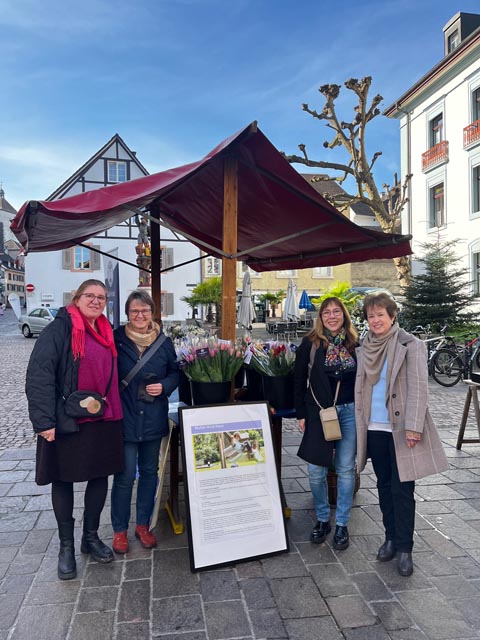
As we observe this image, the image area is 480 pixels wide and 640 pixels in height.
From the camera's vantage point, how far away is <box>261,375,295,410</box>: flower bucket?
11.8 feet

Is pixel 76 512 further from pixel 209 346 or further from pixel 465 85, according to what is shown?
pixel 465 85

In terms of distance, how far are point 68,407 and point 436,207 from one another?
2381 cm

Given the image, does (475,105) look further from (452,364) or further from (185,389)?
(185,389)

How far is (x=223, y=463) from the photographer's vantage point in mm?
3176

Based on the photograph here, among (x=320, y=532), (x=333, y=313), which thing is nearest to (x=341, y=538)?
(x=320, y=532)

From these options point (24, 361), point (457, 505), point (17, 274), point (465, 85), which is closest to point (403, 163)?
point (465, 85)

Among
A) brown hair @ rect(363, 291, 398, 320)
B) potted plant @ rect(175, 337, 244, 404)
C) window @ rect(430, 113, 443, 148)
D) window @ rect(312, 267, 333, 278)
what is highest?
window @ rect(430, 113, 443, 148)

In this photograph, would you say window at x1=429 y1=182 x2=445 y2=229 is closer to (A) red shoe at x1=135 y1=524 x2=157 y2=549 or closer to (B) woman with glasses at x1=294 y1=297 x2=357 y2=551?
(B) woman with glasses at x1=294 y1=297 x2=357 y2=551

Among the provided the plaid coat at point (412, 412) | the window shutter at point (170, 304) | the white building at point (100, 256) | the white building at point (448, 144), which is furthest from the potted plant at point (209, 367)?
the window shutter at point (170, 304)

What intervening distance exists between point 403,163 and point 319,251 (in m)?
22.4

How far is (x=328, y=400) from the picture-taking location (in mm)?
3334

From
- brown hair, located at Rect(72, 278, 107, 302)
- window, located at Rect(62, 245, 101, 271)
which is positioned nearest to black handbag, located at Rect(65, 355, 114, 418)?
brown hair, located at Rect(72, 278, 107, 302)

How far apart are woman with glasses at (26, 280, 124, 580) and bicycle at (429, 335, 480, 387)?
8.56 m

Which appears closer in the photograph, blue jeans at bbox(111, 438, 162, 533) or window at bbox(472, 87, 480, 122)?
blue jeans at bbox(111, 438, 162, 533)
